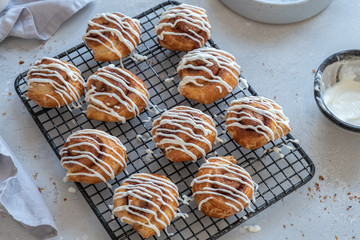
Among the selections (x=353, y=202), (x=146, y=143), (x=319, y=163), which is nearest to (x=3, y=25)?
(x=146, y=143)

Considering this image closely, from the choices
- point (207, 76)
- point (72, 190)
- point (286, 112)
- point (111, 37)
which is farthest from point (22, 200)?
point (286, 112)

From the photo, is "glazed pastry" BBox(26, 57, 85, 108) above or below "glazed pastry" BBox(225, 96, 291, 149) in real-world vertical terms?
above

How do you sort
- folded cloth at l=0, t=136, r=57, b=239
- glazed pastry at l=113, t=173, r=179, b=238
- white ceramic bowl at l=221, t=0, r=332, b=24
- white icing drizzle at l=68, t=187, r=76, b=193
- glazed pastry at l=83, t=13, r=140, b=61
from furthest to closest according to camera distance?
white ceramic bowl at l=221, t=0, r=332, b=24 < glazed pastry at l=83, t=13, r=140, b=61 < white icing drizzle at l=68, t=187, r=76, b=193 < folded cloth at l=0, t=136, r=57, b=239 < glazed pastry at l=113, t=173, r=179, b=238

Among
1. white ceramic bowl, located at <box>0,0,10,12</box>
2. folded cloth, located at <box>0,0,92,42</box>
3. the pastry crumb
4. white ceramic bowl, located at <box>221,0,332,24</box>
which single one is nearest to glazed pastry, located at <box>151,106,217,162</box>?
the pastry crumb

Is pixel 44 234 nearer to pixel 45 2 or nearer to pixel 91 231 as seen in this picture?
pixel 91 231

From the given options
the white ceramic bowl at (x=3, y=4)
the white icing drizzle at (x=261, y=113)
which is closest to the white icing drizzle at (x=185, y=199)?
the white icing drizzle at (x=261, y=113)

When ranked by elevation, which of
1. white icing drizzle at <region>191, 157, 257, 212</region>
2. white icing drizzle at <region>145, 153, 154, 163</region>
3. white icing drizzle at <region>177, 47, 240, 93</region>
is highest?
white icing drizzle at <region>177, 47, 240, 93</region>

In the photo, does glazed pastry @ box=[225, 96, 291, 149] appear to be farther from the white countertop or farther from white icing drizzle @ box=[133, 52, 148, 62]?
white icing drizzle @ box=[133, 52, 148, 62]

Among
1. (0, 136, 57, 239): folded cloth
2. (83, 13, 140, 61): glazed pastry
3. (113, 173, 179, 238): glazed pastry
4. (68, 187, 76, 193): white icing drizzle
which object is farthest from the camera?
(83, 13, 140, 61): glazed pastry
